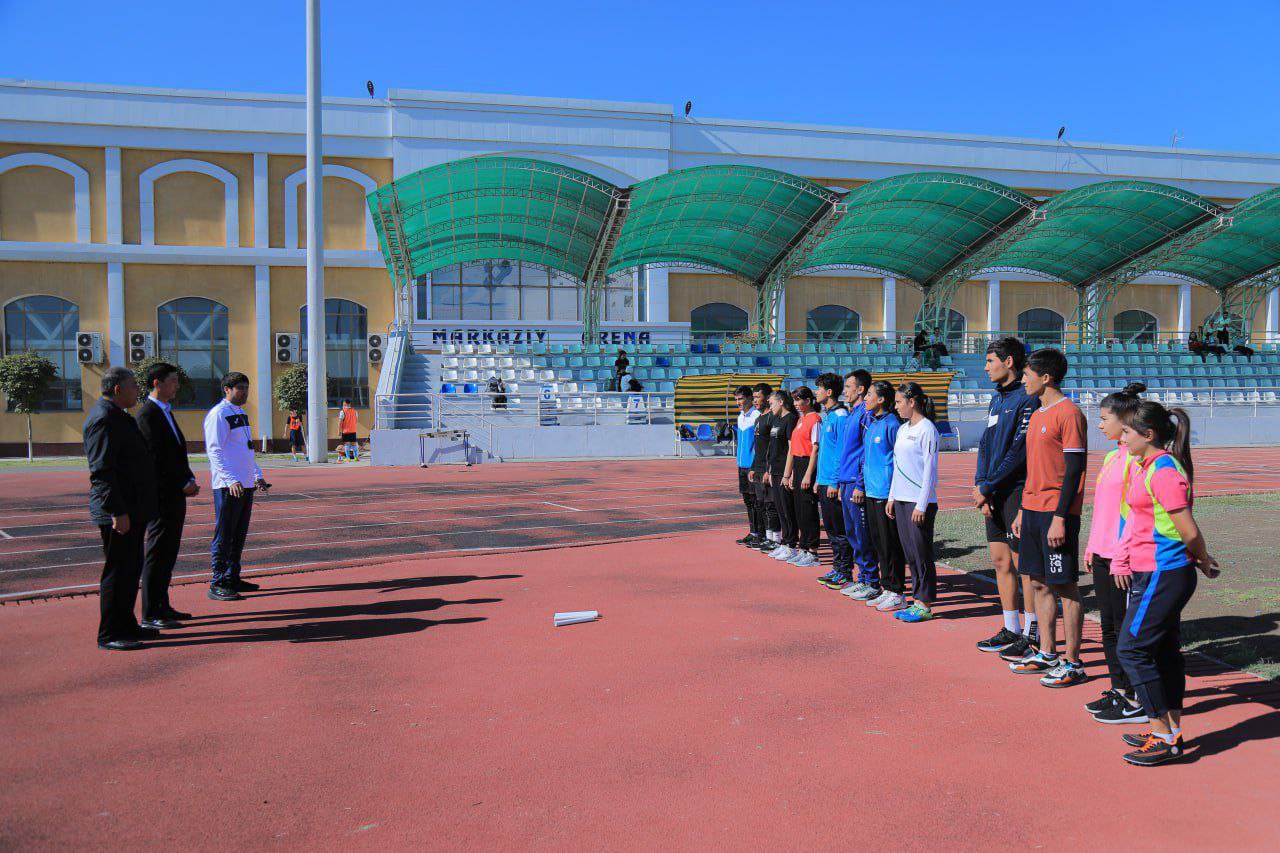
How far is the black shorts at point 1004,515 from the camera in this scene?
19.4 ft

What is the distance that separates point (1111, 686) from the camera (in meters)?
5.33

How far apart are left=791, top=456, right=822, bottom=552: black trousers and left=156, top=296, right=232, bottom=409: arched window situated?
32.8m

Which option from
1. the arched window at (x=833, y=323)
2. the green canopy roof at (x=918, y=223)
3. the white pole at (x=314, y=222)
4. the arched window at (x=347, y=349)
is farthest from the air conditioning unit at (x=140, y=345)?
the arched window at (x=833, y=323)

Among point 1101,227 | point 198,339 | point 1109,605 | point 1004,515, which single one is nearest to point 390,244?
point 198,339

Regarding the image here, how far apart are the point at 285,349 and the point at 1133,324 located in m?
41.5

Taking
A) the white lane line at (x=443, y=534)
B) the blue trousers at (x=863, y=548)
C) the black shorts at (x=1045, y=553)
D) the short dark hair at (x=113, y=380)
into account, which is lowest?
the white lane line at (x=443, y=534)

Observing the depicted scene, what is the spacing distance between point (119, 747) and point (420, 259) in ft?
105

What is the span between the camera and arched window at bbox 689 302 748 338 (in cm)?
4214

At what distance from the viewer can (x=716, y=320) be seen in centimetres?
4250

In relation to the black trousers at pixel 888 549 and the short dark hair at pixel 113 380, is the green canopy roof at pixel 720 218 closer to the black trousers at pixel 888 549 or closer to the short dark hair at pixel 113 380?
the black trousers at pixel 888 549

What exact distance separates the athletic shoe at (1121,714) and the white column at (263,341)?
36.3 m

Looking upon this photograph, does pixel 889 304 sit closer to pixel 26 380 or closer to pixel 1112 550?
pixel 26 380

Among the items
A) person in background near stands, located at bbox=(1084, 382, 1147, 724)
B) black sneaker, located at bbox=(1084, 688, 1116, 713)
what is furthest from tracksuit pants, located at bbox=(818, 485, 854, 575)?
black sneaker, located at bbox=(1084, 688, 1116, 713)

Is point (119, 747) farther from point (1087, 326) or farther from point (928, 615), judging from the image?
point (1087, 326)
